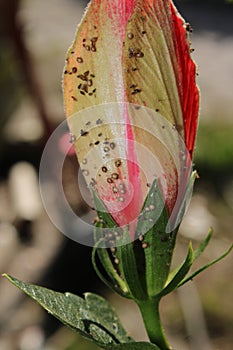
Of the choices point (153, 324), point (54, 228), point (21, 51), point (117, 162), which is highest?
point (117, 162)

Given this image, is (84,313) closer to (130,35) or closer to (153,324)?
(153,324)

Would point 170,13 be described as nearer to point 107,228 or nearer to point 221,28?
point 107,228

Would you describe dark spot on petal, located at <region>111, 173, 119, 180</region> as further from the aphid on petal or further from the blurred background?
the blurred background

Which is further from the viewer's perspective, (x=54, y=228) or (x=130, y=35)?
(x=54, y=228)

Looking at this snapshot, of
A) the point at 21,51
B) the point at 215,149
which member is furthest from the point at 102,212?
the point at 215,149

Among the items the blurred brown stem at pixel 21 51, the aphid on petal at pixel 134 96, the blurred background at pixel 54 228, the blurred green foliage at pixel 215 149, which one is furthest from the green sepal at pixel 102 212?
the blurred green foliage at pixel 215 149

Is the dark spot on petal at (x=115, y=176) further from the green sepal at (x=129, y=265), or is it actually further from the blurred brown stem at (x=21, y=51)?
the blurred brown stem at (x=21, y=51)

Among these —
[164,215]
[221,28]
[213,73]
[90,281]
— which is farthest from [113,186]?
[221,28]
